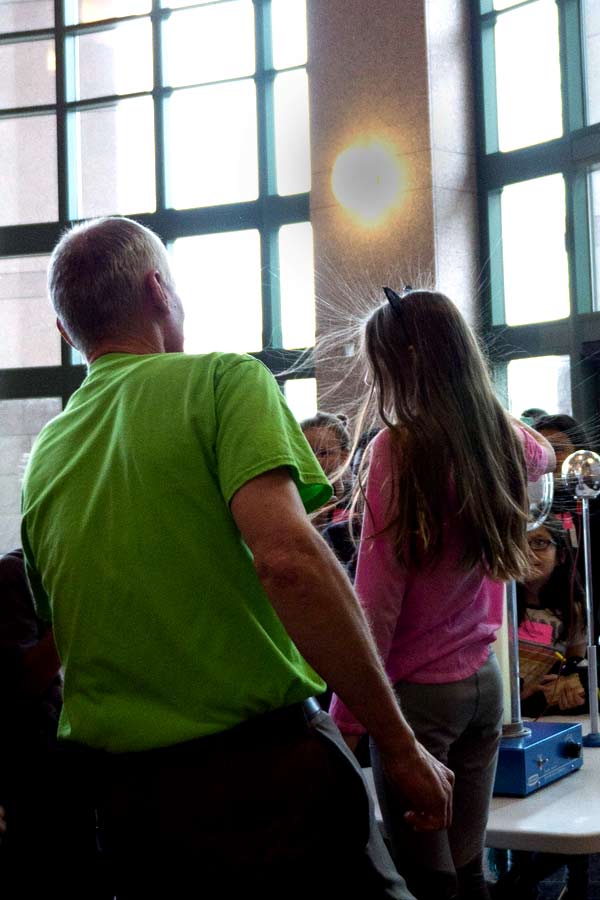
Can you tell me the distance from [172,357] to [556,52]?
6247mm

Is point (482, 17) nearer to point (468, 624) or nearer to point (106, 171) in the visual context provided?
point (106, 171)

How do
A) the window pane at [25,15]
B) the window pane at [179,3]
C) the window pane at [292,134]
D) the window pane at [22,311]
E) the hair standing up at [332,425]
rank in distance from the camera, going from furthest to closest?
the window pane at [25,15] → the window pane at [22,311] → the window pane at [179,3] → the window pane at [292,134] → the hair standing up at [332,425]

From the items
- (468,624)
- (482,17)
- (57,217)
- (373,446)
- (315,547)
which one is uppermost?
(482,17)

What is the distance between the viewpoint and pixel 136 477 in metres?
1.23

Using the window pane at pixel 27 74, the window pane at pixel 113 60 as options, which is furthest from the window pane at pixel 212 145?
the window pane at pixel 27 74

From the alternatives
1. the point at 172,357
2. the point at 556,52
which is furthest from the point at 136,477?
the point at 556,52

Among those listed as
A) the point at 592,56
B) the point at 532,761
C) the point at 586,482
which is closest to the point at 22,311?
the point at 592,56

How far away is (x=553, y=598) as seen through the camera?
2.77 meters

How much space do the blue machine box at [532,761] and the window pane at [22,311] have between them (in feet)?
24.4

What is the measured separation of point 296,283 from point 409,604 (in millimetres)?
6424

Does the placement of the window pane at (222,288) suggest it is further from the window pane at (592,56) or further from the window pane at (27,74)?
the window pane at (592,56)

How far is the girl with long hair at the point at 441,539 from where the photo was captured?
5.41 ft

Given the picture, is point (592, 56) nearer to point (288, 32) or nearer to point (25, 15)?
point (288, 32)

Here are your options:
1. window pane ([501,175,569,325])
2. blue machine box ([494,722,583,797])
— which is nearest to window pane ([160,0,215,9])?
window pane ([501,175,569,325])
